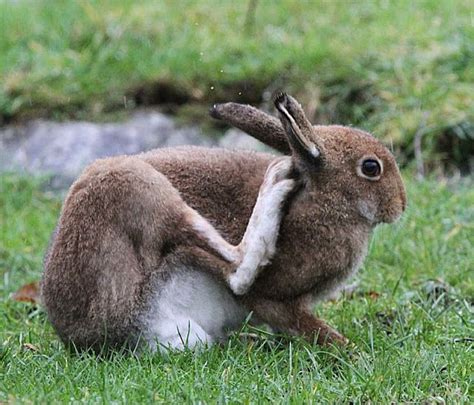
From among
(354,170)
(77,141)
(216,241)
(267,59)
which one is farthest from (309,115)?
(216,241)

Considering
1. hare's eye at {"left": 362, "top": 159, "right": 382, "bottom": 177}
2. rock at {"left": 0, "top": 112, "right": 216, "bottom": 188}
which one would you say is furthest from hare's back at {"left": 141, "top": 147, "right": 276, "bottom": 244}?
rock at {"left": 0, "top": 112, "right": 216, "bottom": 188}

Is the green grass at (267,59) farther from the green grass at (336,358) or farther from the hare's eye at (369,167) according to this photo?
the hare's eye at (369,167)

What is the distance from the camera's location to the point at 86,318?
14.4 feet

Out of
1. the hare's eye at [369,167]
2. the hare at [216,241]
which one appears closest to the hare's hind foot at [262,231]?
the hare at [216,241]

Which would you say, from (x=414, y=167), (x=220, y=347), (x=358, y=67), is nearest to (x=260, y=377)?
(x=220, y=347)

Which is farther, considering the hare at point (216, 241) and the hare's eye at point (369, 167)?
the hare's eye at point (369, 167)

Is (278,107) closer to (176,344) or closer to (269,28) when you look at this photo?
(176,344)

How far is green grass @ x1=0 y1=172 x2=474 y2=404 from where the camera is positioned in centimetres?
386

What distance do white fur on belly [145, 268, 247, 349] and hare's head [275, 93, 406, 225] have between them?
56 centimetres

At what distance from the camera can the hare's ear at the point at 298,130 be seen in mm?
4180

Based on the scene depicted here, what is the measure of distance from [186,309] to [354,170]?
86cm

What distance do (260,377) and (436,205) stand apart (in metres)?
3.15

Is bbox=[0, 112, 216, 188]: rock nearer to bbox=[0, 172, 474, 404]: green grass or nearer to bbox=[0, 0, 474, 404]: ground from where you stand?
bbox=[0, 0, 474, 404]: ground

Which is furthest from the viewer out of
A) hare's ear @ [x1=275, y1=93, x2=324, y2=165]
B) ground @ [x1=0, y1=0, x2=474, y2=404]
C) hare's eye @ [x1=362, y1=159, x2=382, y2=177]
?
hare's eye @ [x1=362, y1=159, x2=382, y2=177]
